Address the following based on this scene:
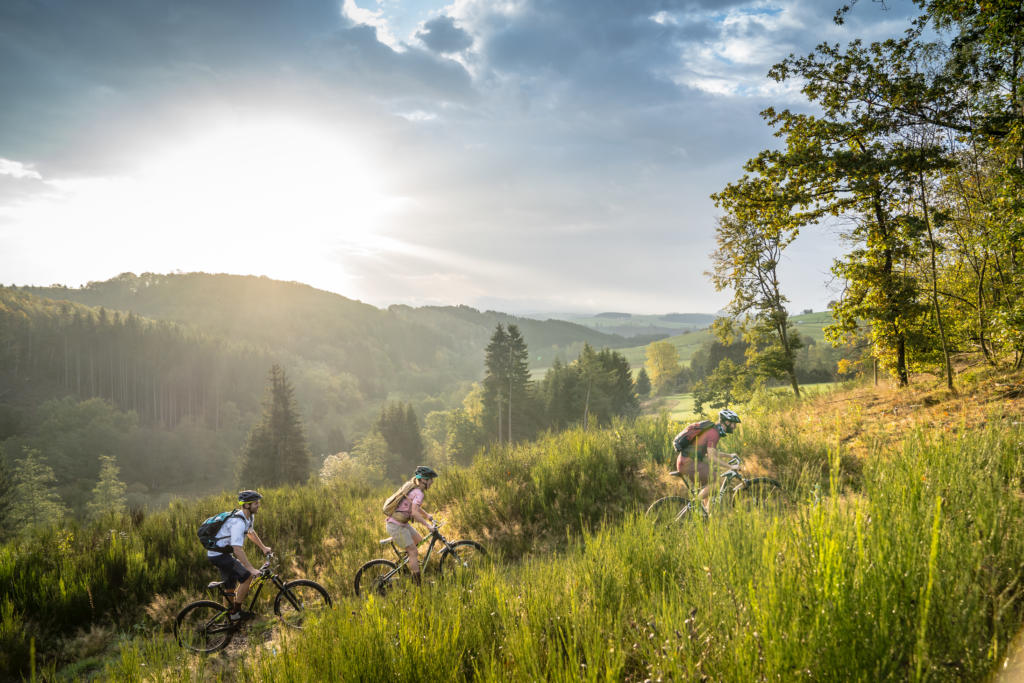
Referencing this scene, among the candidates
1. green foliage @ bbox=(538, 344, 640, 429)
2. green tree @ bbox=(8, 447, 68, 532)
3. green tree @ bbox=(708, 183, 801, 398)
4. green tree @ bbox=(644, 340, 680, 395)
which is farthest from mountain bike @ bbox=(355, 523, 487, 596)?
green tree @ bbox=(644, 340, 680, 395)

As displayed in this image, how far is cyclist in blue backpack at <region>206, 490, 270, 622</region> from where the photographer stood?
6.87 meters

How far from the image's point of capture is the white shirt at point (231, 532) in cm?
685

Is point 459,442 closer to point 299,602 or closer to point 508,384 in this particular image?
point 508,384

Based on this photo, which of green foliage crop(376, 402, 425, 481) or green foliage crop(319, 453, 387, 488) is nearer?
green foliage crop(319, 453, 387, 488)

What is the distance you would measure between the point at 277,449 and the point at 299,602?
4850 centimetres

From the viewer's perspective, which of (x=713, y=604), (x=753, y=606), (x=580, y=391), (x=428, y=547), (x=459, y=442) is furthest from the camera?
(x=459, y=442)

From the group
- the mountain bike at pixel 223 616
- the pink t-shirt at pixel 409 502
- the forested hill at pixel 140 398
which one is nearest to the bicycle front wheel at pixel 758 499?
the pink t-shirt at pixel 409 502

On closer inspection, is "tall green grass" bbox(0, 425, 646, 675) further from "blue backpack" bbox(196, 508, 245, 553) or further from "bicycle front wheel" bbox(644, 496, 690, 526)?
"blue backpack" bbox(196, 508, 245, 553)

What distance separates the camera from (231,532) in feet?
22.6

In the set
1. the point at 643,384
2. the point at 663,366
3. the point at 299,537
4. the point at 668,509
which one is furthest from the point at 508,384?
the point at 668,509

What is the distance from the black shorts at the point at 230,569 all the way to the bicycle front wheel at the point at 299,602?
66 cm

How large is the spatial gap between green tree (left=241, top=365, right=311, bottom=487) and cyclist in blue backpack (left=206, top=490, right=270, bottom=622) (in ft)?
152

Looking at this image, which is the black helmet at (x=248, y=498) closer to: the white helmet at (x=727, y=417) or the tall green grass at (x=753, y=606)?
the tall green grass at (x=753, y=606)

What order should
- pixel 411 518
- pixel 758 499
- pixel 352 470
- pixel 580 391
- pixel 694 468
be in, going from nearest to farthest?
pixel 758 499 < pixel 694 468 < pixel 411 518 < pixel 580 391 < pixel 352 470
